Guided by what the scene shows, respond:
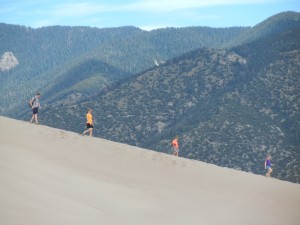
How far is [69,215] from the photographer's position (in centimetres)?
1005

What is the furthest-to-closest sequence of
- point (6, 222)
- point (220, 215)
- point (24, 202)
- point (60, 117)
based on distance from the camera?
1. point (60, 117)
2. point (220, 215)
3. point (24, 202)
4. point (6, 222)

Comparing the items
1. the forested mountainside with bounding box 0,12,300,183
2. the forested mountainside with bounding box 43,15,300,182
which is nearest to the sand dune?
the forested mountainside with bounding box 43,15,300,182

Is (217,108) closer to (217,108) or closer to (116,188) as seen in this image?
(217,108)

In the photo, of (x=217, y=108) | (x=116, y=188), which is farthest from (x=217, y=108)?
(x=116, y=188)

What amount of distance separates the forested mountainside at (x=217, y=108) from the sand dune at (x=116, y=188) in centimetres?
7005

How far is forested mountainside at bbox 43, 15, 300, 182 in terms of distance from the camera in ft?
332

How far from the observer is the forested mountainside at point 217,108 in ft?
332

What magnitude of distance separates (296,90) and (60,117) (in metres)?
59.0

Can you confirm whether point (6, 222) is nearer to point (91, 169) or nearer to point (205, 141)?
point (91, 169)

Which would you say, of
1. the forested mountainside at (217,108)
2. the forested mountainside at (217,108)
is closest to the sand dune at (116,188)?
the forested mountainside at (217,108)

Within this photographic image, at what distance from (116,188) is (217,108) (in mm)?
103784

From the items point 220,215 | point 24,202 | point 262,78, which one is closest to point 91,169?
point 220,215

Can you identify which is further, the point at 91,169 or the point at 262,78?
the point at 262,78

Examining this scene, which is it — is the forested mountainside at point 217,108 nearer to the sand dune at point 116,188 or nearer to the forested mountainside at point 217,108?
the forested mountainside at point 217,108
